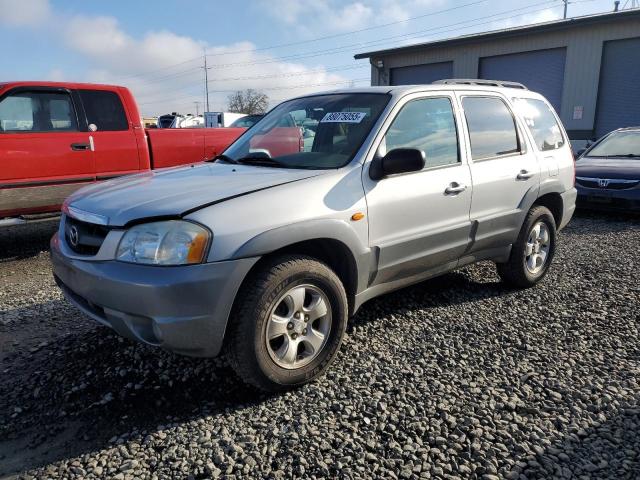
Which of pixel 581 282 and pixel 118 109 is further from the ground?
pixel 118 109

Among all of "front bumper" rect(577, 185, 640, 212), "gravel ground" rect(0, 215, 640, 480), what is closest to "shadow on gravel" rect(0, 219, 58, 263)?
"gravel ground" rect(0, 215, 640, 480)

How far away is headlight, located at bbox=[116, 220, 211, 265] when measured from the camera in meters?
2.52

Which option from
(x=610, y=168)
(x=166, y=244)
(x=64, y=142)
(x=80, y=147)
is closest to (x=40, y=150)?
(x=64, y=142)

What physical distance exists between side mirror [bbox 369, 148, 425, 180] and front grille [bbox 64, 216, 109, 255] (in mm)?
1626

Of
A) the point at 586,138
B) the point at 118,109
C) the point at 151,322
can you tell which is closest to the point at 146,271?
the point at 151,322

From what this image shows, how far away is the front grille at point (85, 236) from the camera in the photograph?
9.18 ft

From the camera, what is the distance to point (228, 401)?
286 cm

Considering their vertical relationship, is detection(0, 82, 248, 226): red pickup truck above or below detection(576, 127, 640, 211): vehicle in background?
above

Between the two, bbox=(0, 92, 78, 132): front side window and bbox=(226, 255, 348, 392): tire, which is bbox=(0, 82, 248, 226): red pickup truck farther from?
bbox=(226, 255, 348, 392): tire

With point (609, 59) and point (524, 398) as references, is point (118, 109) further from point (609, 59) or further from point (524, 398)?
point (609, 59)

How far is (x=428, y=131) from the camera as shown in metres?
3.72

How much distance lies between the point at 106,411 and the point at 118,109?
4943 millimetres

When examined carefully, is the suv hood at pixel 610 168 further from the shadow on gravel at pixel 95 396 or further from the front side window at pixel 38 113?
the front side window at pixel 38 113

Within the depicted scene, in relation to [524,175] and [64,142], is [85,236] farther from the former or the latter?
[64,142]
